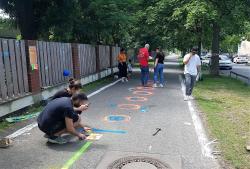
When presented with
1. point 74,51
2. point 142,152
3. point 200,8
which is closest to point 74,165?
point 142,152

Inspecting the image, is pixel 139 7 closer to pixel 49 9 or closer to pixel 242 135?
pixel 49 9

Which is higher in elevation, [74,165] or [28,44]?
[28,44]

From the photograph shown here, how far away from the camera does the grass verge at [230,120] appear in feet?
19.1

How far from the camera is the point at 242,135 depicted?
7.13 metres

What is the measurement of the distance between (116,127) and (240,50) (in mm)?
77585

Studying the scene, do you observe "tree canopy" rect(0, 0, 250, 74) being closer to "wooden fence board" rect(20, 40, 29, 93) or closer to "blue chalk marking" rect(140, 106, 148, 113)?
"blue chalk marking" rect(140, 106, 148, 113)

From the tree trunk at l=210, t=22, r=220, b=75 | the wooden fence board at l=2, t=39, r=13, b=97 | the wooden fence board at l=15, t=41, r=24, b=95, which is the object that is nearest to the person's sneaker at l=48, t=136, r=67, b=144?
the wooden fence board at l=2, t=39, r=13, b=97

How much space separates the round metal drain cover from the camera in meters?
5.18

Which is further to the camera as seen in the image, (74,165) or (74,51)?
(74,51)

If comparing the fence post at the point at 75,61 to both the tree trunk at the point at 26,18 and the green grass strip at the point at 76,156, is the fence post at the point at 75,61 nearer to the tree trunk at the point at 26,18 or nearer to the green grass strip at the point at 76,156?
the tree trunk at the point at 26,18

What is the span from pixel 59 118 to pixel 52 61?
235 inches

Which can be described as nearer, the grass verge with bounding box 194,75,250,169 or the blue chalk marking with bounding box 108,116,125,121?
the grass verge with bounding box 194,75,250,169

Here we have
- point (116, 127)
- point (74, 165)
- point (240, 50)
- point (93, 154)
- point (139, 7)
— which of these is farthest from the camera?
point (240, 50)

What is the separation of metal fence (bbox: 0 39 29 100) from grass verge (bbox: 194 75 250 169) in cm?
506
